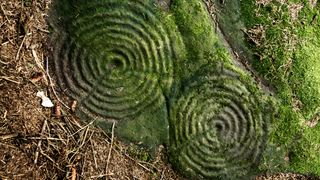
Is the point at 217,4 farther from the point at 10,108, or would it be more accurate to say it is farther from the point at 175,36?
the point at 10,108

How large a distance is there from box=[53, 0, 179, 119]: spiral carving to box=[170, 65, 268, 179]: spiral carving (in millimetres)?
223

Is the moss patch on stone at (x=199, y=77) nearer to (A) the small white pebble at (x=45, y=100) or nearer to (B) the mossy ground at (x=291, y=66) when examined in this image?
(B) the mossy ground at (x=291, y=66)

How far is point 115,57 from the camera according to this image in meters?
4.38

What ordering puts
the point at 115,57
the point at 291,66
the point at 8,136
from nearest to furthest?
the point at 8,136 → the point at 115,57 → the point at 291,66

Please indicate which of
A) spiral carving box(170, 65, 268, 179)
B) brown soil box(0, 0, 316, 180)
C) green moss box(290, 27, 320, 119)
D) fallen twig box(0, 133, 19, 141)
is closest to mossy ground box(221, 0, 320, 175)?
green moss box(290, 27, 320, 119)

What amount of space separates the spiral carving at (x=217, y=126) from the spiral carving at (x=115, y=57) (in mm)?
223

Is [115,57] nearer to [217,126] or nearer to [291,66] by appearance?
[217,126]

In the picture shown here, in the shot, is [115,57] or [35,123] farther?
[115,57]

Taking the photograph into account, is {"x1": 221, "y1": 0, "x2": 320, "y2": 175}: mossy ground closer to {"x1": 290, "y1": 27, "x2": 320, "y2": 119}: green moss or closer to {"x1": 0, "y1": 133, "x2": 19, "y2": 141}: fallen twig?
{"x1": 290, "y1": 27, "x2": 320, "y2": 119}: green moss

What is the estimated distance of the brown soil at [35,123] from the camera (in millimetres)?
4133

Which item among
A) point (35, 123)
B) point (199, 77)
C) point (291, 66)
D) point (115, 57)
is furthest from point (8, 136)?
point (291, 66)

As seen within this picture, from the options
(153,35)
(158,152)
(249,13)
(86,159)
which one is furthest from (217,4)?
(86,159)

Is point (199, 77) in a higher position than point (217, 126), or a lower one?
higher

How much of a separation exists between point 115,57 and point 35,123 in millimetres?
704
